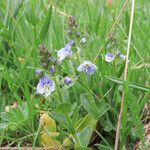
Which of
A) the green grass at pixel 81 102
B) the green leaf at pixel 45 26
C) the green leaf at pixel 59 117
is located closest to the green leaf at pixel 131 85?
the green grass at pixel 81 102

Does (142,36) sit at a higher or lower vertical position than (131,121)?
higher

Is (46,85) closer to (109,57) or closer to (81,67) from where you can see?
(81,67)

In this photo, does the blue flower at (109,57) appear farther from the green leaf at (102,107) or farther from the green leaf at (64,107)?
the green leaf at (64,107)

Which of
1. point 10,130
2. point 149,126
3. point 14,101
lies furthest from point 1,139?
point 149,126

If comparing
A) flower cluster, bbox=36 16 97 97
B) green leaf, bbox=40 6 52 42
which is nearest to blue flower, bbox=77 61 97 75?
flower cluster, bbox=36 16 97 97

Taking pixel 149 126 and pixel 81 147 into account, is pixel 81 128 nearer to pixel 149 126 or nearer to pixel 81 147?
pixel 81 147

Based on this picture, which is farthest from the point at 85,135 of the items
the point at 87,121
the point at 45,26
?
the point at 45,26

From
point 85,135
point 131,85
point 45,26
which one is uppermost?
point 45,26

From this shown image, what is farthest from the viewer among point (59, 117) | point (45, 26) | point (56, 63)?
point (45, 26)
